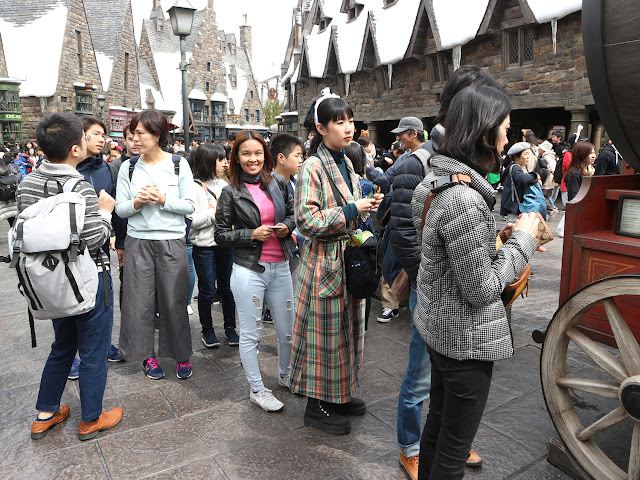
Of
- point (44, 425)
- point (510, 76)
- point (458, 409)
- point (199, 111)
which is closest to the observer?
point (458, 409)

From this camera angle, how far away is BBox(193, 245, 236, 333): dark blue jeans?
4.39m

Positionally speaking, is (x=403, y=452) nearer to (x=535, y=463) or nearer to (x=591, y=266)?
(x=535, y=463)

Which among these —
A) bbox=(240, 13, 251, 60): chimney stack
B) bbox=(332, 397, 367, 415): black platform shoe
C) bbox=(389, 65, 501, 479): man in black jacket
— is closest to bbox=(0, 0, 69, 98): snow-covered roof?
bbox=(332, 397, 367, 415): black platform shoe

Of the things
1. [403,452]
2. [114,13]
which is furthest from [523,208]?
[114,13]

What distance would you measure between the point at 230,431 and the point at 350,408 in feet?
2.50

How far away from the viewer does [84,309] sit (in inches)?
105

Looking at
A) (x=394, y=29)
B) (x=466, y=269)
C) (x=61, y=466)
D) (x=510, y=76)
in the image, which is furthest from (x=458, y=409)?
(x=394, y=29)

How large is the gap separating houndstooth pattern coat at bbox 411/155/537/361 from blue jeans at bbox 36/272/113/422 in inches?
77.6

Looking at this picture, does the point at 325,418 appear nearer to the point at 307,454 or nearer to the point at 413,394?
the point at 307,454

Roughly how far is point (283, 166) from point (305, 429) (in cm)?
246

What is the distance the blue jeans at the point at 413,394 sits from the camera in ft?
8.04

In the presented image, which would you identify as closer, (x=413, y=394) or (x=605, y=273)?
(x=605, y=273)

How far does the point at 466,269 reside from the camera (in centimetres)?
168

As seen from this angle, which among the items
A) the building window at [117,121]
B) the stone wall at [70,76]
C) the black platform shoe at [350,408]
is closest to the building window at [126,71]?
the building window at [117,121]
